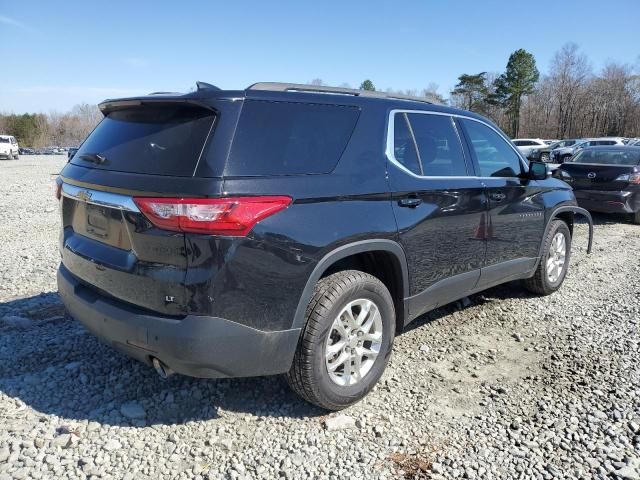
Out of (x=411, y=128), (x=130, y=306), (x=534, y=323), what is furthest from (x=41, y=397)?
(x=534, y=323)

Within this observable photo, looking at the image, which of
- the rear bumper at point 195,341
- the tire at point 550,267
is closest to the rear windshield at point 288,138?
the rear bumper at point 195,341

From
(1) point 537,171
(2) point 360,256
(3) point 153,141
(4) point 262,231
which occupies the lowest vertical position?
(2) point 360,256

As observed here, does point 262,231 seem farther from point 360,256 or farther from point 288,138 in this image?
point 360,256

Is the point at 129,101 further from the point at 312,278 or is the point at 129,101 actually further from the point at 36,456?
the point at 36,456

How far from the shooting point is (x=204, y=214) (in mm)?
2316

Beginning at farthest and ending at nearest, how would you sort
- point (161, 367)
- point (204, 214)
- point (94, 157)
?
point (94, 157), point (161, 367), point (204, 214)

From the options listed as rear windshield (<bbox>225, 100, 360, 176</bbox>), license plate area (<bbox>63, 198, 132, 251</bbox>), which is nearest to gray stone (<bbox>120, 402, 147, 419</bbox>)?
license plate area (<bbox>63, 198, 132, 251</bbox>)

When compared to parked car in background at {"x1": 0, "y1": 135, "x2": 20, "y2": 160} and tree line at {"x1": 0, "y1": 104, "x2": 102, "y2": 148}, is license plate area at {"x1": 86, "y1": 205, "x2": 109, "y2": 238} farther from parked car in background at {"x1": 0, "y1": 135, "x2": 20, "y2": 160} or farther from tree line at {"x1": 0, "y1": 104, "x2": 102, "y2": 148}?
tree line at {"x1": 0, "y1": 104, "x2": 102, "y2": 148}

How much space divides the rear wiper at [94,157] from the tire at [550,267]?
13.4 ft

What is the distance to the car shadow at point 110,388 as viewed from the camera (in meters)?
2.95

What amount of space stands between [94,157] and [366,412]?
2265 millimetres

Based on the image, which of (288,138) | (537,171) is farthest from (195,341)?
(537,171)

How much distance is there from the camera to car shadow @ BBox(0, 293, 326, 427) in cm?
295

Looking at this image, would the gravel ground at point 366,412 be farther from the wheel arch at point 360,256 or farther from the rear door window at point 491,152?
the rear door window at point 491,152
